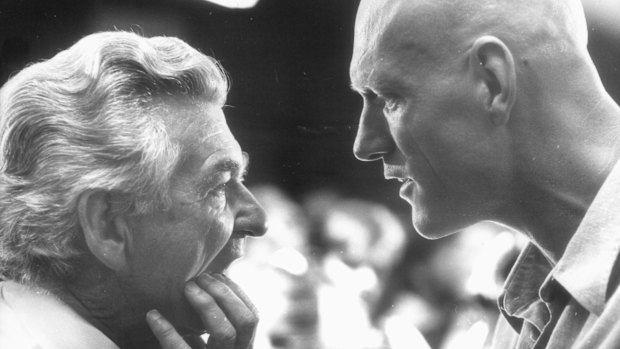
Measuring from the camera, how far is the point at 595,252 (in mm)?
818

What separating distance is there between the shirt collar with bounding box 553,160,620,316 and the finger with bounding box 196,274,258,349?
1.30 feet

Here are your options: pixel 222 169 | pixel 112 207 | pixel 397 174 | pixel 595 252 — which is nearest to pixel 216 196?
pixel 222 169

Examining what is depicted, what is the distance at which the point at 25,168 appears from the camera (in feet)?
3.20

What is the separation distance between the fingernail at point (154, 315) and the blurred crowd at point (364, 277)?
25cm

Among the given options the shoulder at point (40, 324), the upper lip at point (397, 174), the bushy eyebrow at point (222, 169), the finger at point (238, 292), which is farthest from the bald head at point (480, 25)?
the shoulder at point (40, 324)

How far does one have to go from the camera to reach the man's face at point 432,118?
95 cm

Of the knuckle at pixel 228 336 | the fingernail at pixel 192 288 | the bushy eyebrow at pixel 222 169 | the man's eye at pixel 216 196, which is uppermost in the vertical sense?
the bushy eyebrow at pixel 222 169

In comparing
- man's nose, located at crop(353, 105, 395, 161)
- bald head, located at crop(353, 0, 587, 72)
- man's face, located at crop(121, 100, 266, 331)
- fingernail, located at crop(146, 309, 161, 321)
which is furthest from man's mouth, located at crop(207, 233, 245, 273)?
bald head, located at crop(353, 0, 587, 72)

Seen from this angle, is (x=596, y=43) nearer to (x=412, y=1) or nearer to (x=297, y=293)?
(x=412, y=1)

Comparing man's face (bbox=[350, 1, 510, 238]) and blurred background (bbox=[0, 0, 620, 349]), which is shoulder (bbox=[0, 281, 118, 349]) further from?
man's face (bbox=[350, 1, 510, 238])

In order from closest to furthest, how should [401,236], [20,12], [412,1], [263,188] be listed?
1. [412,1]
2. [20,12]
3. [263,188]
4. [401,236]

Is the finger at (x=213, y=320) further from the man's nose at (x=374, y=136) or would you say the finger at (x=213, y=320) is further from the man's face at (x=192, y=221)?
the man's nose at (x=374, y=136)

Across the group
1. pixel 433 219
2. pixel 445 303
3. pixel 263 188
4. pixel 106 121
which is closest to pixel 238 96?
pixel 263 188

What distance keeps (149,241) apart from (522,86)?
1.69ft
